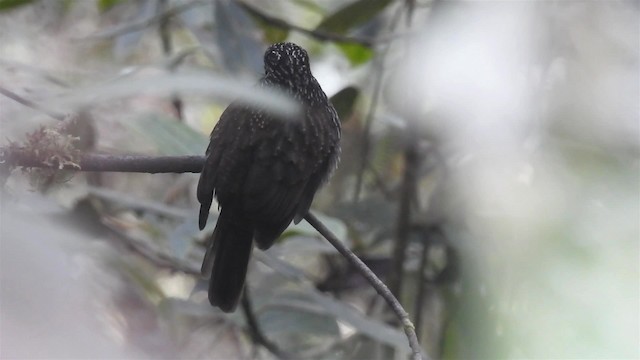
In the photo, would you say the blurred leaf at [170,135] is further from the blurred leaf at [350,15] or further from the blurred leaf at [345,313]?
the blurred leaf at [350,15]

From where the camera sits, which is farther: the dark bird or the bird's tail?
the bird's tail

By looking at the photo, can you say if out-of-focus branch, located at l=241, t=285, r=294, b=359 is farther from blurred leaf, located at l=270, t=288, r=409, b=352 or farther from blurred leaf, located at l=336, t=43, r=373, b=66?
blurred leaf, located at l=336, t=43, r=373, b=66

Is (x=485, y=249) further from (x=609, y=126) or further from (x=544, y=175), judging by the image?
(x=609, y=126)

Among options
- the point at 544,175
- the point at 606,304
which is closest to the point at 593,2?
the point at 544,175

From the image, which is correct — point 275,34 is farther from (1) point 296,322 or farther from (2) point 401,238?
(1) point 296,322

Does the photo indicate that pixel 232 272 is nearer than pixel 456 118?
Yes

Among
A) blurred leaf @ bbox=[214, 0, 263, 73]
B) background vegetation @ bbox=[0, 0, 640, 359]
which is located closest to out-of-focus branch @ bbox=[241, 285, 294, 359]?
background vegetation @ bbox=[0, 0, 640, 359]

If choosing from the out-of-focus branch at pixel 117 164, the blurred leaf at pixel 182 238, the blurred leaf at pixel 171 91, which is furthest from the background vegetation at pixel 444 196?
the blurred leaf at pixel 171 91

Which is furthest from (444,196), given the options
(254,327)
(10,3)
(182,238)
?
(10,3)
